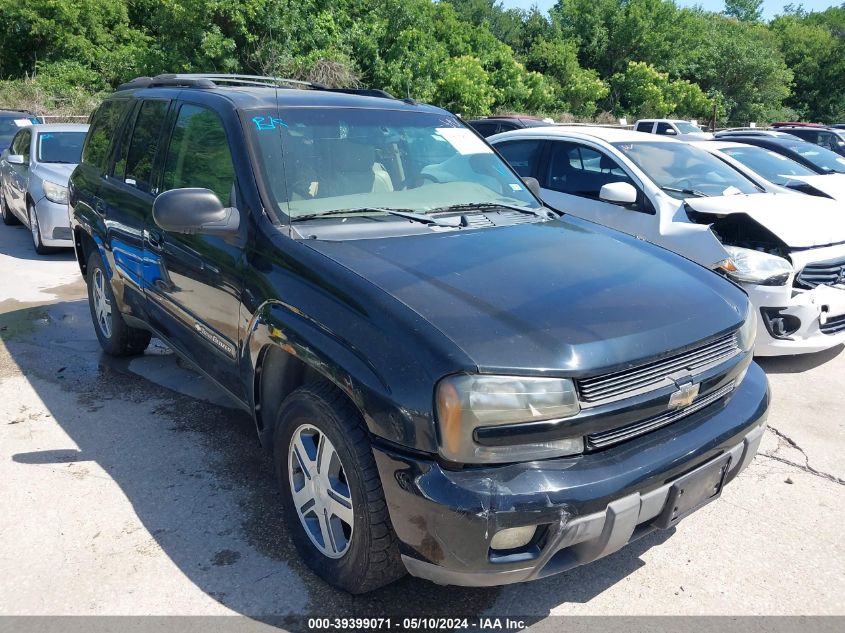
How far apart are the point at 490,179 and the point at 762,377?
1720 mm

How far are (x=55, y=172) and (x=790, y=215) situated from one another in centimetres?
835

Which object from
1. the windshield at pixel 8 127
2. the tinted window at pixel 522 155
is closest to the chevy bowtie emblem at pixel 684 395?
the tinted window at pixel 522 155

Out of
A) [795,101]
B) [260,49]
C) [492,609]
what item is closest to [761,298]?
[492,609]

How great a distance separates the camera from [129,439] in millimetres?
4105

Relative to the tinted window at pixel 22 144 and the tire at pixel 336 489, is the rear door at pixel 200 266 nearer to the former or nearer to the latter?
the tire at pixel 336 489

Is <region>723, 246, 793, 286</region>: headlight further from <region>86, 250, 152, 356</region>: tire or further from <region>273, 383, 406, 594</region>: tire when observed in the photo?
<region>86, 250, 152, 356</region>: tire

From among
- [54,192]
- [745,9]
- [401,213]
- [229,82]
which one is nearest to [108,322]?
[229,82]

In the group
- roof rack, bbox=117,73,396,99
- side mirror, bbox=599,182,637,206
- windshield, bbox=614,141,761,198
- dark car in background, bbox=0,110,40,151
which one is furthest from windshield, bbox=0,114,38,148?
side mirror, bbox=599,182,637,206

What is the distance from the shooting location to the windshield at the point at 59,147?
9.57 m

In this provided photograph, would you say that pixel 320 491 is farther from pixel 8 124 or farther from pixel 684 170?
pixel 8 124

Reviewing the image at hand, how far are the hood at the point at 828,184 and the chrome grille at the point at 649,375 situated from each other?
6032 millimetres

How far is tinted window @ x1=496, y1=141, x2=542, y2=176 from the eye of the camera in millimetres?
6879

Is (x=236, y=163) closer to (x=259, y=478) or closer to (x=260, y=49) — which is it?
(x=259, y=478)

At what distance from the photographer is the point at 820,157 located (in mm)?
11281
